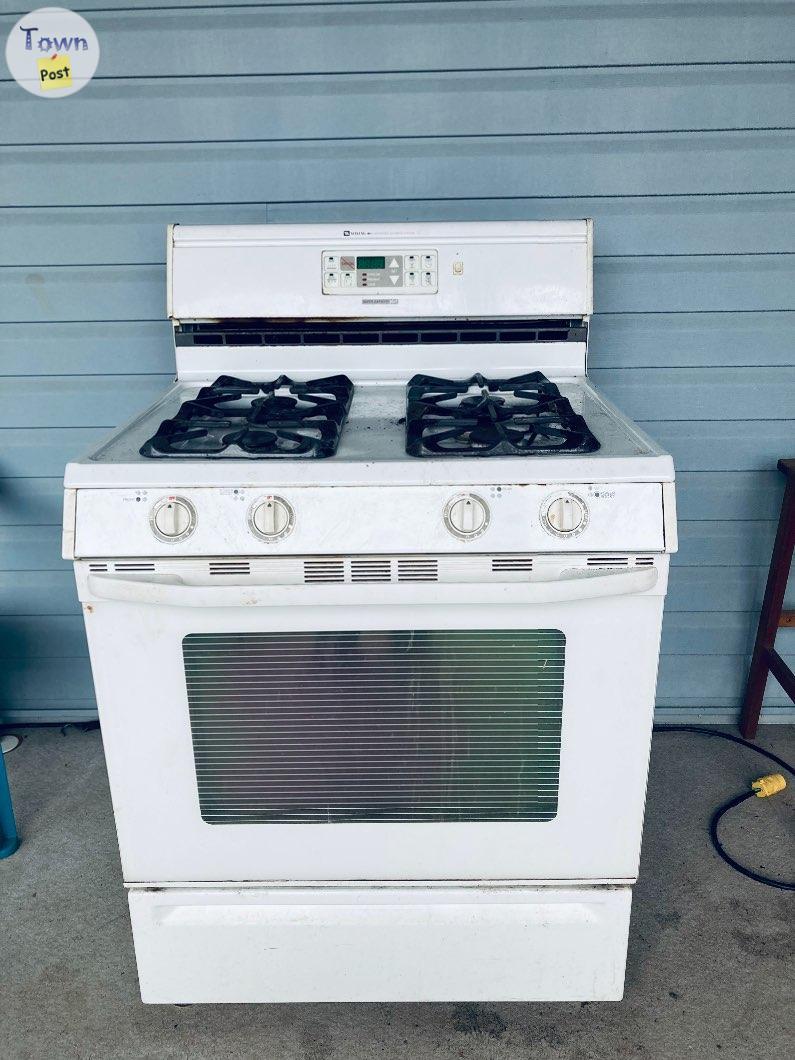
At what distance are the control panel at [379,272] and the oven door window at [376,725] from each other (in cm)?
92

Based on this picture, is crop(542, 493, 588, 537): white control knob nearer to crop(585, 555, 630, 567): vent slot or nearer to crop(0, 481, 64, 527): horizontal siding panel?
crop(585, 555, 630, 567): vent slot

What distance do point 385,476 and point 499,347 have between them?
79 centimetres

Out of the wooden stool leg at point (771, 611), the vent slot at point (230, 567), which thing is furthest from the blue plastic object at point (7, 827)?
the wooden stool leg at point (771, 611)

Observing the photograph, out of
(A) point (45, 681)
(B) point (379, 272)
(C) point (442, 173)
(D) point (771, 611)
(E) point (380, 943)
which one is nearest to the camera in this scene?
(E) point (380, 943)

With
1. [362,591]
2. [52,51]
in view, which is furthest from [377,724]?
[52,51]

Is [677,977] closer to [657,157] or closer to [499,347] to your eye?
[499,347]

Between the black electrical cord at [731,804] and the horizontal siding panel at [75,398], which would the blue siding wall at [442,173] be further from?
the black electrical cord at [731,804]

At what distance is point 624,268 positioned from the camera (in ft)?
7.25

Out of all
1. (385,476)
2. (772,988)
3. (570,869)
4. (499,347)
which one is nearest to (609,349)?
(499,347)

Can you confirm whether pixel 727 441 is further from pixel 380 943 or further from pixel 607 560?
pixel 380 943

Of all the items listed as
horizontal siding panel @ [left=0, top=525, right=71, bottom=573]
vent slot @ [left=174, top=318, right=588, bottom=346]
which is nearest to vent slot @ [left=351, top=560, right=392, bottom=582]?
vent slot @ [left=174, top=318, right=588, bottom=346]

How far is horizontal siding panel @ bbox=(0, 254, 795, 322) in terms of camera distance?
7.23 feet

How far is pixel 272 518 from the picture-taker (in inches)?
50.9

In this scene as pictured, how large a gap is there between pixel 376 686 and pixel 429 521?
289 mm
